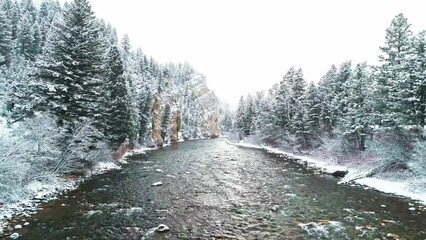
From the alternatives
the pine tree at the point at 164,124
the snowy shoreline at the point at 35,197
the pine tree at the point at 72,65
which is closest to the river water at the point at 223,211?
the snowy shoreline at the point at 35,197

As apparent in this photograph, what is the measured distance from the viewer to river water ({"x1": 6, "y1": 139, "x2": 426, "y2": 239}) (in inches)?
488

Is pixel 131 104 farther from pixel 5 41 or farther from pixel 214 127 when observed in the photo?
pixel 214 127

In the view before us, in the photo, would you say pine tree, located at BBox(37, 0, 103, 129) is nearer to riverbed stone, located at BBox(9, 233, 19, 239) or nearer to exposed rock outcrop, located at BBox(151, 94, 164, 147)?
riverbed stone, located at BBox(9, 233, 19, 239)

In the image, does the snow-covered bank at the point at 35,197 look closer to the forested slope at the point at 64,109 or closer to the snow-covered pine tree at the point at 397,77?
the forested slope at the point at 64,109

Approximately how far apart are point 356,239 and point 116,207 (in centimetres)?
1229

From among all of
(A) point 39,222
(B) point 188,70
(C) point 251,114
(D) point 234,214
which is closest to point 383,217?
(D) point 234,214

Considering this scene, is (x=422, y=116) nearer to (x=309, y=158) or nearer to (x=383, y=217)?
(x=383, y=217)

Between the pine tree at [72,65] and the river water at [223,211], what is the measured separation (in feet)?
22.2

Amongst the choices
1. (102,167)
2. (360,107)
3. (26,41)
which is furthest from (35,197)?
(26,41)

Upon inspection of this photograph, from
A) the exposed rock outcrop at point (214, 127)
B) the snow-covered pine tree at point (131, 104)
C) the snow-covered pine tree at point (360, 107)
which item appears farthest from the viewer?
the exposed rock outcrop at point (214, 127)

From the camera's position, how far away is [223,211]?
15758 mm

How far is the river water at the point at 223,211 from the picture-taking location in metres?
12.4

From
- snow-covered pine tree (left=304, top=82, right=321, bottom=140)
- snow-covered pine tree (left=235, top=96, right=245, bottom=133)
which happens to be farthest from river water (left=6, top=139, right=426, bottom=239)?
snow-covered pine tree (left=235, top=96, right=245, bottom=133)

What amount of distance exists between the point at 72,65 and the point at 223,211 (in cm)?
1887
